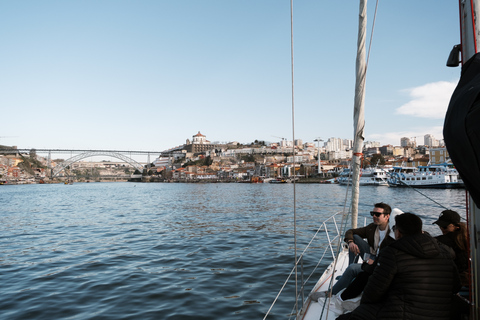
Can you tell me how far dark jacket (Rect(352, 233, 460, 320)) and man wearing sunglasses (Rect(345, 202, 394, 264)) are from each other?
1448 millimetres

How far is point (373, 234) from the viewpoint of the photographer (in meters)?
4.08

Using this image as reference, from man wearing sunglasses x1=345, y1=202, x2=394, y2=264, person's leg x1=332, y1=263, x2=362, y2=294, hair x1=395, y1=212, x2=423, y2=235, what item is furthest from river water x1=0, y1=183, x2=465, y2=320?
hair x1=395, y1=212, x2=423, y2=235

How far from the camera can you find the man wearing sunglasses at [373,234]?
379cm

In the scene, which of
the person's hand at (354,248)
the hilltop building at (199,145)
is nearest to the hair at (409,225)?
the person's hand at (354,248)

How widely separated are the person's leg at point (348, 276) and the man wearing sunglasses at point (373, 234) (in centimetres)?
31

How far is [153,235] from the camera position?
42.2 ft

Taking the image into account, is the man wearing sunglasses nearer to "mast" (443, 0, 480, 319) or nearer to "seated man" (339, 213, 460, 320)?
"seated man" (339, 213, 460, 320)

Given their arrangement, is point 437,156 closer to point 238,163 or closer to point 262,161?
point 262,161

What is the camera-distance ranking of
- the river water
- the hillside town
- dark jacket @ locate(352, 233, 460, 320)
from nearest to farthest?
dark jacket @ locate(352, 233, 460, 320), the river water, the hillside town

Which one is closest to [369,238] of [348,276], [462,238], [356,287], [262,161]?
[348,276]

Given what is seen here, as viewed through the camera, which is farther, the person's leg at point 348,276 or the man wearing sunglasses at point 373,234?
the man wearing sunglasses at point 373,234

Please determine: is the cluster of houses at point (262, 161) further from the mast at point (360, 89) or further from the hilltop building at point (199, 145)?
the mast at point (360, 89)

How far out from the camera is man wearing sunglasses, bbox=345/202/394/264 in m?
3.79

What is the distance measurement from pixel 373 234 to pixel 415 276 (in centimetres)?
188
